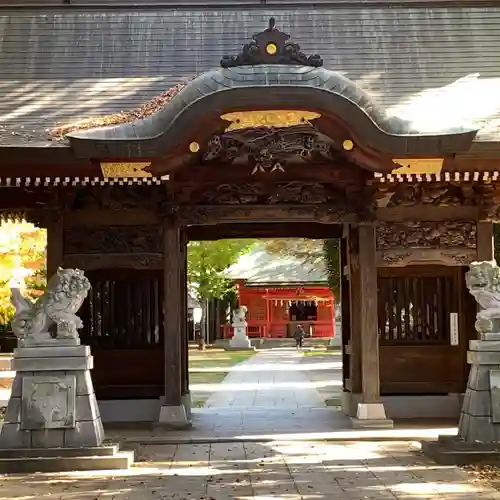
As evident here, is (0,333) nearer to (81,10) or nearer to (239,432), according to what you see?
(81,10)

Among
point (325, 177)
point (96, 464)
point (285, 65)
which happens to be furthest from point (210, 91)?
point (96, 464)

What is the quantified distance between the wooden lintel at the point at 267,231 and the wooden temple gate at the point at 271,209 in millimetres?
449

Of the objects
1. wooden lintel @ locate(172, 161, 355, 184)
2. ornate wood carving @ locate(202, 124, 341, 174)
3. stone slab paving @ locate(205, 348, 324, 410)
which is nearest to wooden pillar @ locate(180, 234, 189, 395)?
wooden lintel @ locate(172, 161, 355, 184)

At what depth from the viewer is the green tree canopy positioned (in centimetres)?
3456

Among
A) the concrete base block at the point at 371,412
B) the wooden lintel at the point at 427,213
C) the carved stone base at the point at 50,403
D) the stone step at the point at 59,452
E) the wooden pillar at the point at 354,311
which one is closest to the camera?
the stone step at the point at 59,452

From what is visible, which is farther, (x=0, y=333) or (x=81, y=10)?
(x=0, y=333)

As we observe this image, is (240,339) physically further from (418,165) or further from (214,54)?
(418,165)

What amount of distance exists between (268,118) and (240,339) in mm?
28069

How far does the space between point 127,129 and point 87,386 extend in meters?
3.11

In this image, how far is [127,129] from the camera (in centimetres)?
Answer: 989

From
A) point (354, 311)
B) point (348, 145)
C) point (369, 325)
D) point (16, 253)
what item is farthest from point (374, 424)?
point (16, 253)

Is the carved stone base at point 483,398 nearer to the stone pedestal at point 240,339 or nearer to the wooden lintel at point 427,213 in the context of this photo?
the wooden lintel at point 427,213

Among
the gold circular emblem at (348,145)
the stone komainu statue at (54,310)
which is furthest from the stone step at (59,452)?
the gold circular emblem at (348,145)

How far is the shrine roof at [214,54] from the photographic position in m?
11.9
